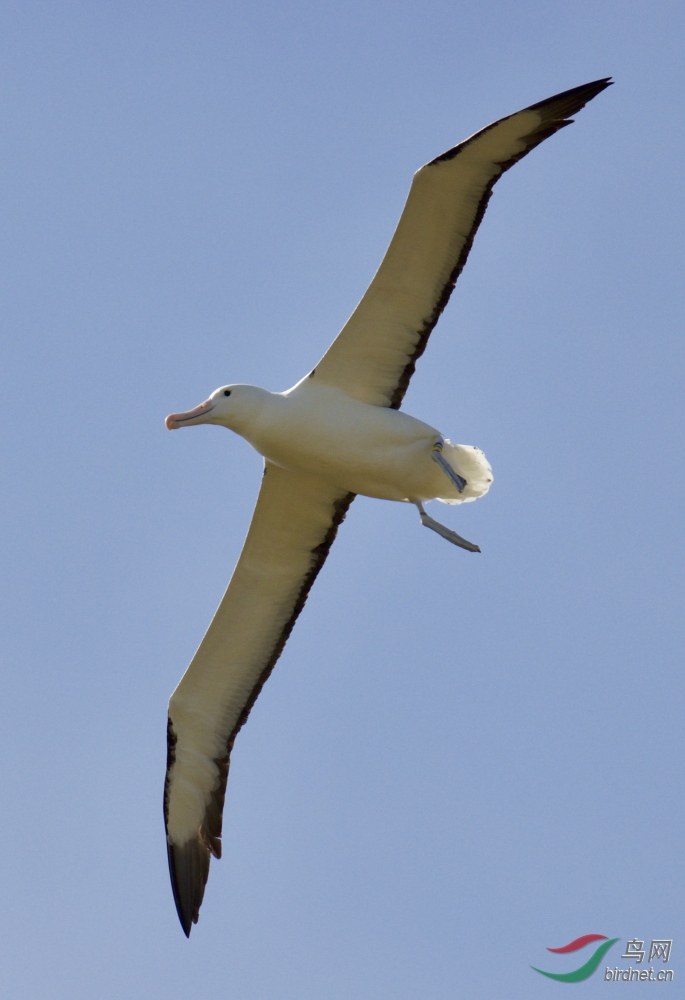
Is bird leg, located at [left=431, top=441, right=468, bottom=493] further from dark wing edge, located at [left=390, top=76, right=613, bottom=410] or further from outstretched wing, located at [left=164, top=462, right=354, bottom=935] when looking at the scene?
dark wing edge, located at [left=390, top=76, right=613, bottom=410]

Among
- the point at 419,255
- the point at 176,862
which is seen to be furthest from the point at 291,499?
the point at 176,862

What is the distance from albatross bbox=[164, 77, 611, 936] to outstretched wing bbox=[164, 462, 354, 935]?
0.04 ft

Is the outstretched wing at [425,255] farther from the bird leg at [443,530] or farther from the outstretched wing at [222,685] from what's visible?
the outstretched wing at [222,685]

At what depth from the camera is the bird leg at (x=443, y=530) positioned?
524 inches

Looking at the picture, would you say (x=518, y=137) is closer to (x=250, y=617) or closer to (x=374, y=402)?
(x=374, y=402)

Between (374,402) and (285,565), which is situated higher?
(374,402)

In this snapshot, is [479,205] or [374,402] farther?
[374,402]

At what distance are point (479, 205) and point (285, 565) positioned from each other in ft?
13.5

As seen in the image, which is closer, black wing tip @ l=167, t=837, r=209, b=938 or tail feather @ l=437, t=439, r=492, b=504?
tail feather @ l=437, t=439, r=492, b=504

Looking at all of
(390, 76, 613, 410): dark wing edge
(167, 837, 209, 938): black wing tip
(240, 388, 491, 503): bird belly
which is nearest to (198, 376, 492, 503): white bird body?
(240, 388, 491, 503): bird belly

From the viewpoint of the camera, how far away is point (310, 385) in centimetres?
1324

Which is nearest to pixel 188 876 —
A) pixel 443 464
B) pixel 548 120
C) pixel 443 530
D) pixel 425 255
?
pixel 443 530

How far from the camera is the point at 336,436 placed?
1287 centimetres

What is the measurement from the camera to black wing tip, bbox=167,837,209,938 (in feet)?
46.6
